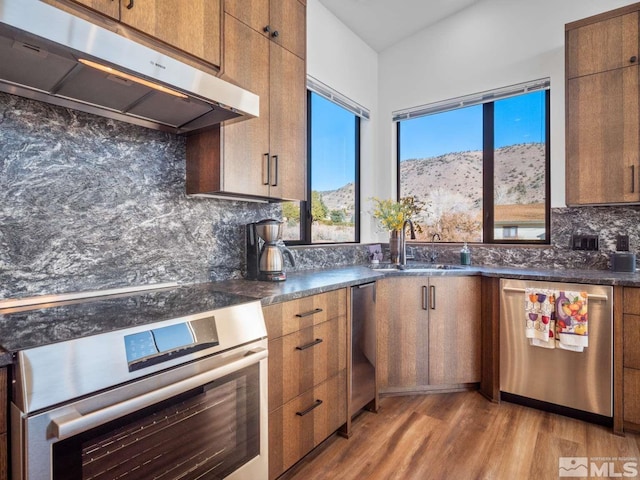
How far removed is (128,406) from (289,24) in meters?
2.15

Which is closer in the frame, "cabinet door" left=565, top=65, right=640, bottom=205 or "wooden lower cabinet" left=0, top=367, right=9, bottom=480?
"wooden lower cabinet" left=0, top=367, right=9, bottom=480

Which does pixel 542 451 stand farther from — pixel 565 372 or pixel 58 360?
pixel 58 360

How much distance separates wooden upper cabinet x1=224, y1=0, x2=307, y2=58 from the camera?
5.91 feet

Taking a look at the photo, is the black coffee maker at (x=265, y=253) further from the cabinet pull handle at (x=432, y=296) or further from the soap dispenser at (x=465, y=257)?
the soap dispenser at (x=465, y=257)

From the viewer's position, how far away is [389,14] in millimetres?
3123

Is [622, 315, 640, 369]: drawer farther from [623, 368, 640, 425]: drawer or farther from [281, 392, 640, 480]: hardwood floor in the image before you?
[281, 392, 640, 480]: hardwood floor

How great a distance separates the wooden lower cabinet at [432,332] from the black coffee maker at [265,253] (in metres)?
0.96

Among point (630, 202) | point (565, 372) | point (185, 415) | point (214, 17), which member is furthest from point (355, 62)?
point (185, 415)

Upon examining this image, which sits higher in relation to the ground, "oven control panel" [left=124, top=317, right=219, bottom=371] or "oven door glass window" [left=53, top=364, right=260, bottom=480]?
"oven control panel" [left=124, top=317, right=219, bottom=371]

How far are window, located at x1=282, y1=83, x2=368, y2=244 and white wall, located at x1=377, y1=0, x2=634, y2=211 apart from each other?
0.40 metres

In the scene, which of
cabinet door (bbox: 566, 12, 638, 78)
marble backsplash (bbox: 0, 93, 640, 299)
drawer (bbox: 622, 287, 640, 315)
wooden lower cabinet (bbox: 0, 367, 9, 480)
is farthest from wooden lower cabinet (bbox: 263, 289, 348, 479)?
cabinet door (bbox: 566, 12, 638, 78)

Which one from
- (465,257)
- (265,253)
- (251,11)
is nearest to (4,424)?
(265,253)

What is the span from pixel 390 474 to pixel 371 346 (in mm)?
720

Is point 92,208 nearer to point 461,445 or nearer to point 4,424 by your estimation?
point 4,424
